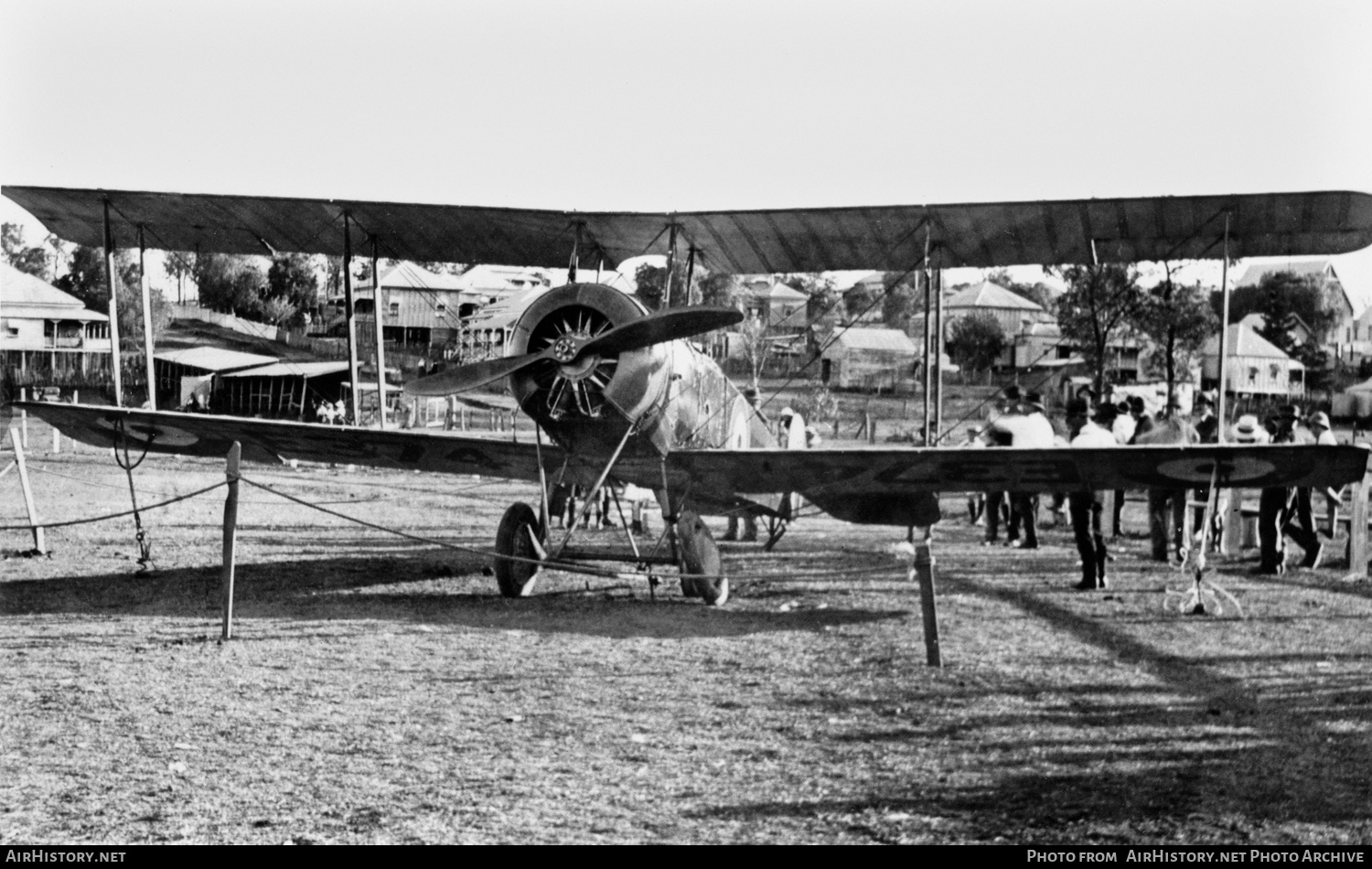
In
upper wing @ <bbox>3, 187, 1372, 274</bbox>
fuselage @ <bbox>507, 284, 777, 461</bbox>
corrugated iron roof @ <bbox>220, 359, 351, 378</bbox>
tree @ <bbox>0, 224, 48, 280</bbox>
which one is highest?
tree @ <bbox>0, 224, 48, 280</bbox>

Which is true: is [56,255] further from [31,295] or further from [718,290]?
[718,290]

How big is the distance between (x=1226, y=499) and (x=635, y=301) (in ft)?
26.7

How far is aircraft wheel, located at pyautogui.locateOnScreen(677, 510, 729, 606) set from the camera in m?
10.4

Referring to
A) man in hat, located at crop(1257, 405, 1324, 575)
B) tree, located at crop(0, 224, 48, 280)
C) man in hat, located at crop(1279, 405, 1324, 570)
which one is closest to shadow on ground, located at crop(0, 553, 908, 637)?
man in hat, located at crop(1257, 405, 1324, 575)

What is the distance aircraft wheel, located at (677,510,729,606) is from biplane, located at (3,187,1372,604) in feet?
0.06

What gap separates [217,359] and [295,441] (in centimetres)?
4854

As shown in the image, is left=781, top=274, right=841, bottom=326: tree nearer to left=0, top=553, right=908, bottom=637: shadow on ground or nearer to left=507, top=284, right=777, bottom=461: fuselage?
left=0, top=553, right=908, bottom=637: shadow on ground

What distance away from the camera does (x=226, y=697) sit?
6.48m

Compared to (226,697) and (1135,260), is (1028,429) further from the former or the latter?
(226,697)

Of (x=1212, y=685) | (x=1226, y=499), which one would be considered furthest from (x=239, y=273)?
(x=1212, y=685)

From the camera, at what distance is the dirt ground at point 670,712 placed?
14.9ft

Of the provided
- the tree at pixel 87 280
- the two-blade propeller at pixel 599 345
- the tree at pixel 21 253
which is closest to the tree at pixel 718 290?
the tree at pixel 87 280

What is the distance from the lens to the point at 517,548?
1098 centimetres

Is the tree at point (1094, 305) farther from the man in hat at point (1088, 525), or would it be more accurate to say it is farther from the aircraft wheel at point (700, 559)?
the aircraft wheel at point (700, 559)
